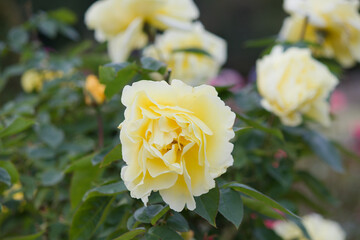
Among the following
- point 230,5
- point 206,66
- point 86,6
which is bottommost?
point 230,5

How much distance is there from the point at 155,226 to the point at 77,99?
1.87 ft

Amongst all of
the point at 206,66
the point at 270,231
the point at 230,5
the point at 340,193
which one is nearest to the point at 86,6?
the point at 230,5

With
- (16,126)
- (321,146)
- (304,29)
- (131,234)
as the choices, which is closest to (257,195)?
(131,234)

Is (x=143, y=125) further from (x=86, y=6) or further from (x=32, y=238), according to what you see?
(x=86, y=6)

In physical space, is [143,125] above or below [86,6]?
above

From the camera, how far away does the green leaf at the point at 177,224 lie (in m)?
0.54

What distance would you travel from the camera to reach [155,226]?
54 cm

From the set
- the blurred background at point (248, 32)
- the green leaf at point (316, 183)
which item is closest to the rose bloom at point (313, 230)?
the green leaf at point (316, 183)

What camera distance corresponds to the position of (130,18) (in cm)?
92

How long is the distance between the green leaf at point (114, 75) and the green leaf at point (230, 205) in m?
0.22

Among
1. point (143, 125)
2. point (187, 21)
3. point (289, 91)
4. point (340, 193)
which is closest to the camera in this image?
point (143, 125)

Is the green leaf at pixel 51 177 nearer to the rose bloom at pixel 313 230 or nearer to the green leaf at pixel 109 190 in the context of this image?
the green leaf at pixel 109 190

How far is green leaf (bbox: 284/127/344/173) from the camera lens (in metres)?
0.94

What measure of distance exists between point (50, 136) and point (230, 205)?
46cm
